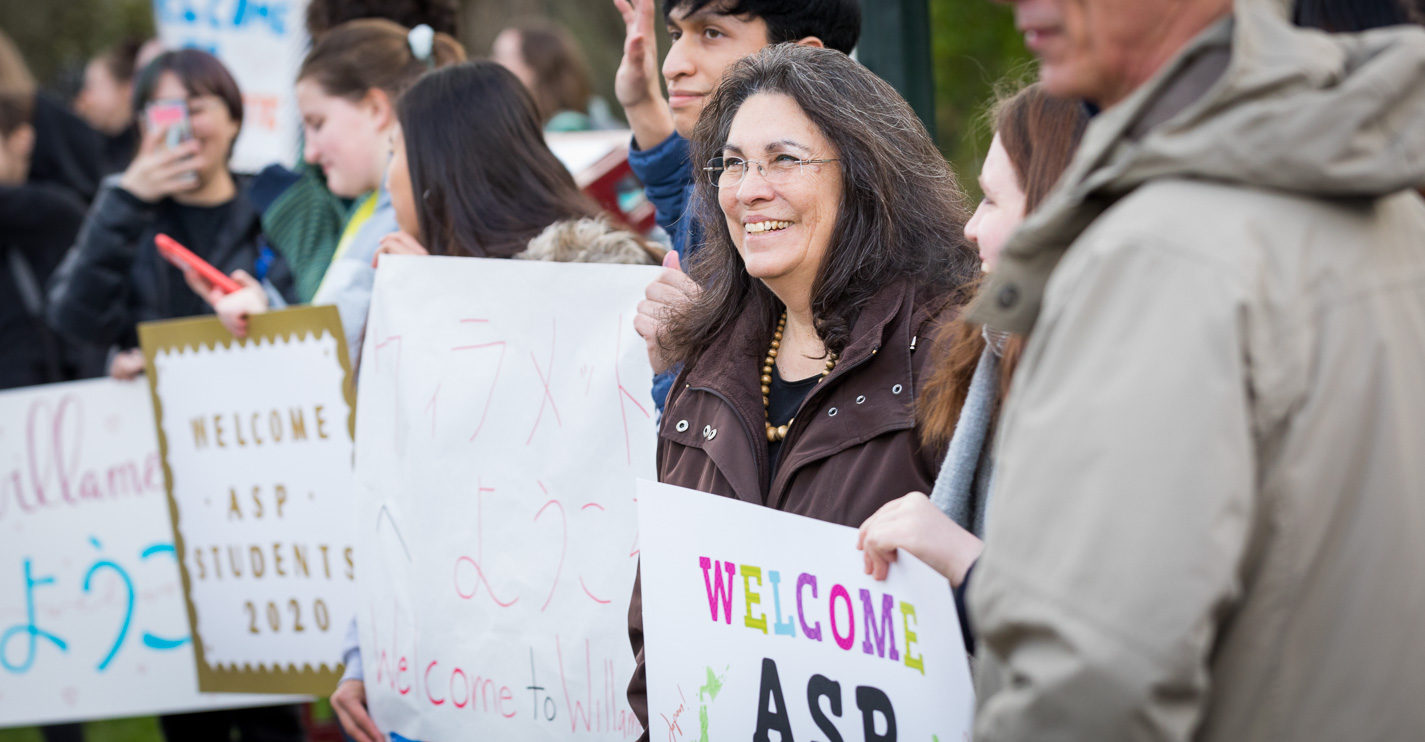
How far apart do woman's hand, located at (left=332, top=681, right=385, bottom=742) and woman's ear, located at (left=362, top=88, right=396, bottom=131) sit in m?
1.82

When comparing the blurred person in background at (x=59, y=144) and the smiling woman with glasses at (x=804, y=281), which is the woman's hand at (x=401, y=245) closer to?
the smiling woman with glasses at (x=804, y=281)

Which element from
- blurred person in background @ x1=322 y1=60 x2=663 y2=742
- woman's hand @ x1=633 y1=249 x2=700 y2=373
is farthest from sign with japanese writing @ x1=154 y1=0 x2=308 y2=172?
woman's hand @ x1=633 y1=249 x2=700 y2=373

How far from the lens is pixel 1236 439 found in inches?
43.5

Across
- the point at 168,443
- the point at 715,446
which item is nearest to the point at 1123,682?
the point at 715,446

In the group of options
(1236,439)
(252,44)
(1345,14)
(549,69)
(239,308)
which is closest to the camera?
(1236,439)

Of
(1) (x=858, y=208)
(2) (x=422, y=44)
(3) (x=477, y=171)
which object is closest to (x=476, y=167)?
(3) (x=477, y=171)

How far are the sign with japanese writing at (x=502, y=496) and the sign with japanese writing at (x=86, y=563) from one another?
1606 mm

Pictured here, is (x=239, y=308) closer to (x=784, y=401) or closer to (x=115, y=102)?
(x=784, y=401)

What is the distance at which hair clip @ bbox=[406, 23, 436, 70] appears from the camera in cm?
411

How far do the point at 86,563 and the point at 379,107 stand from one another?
185 centimetres

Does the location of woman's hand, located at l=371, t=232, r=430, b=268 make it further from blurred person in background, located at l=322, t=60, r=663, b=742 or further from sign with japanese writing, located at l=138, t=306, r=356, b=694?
sign with japanese writing, located at l=138, t=306, r=356, b=694

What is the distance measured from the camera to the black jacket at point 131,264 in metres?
4.50

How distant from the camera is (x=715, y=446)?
2283 millimetres

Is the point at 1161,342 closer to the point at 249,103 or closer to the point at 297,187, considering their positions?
the point at 297,187
